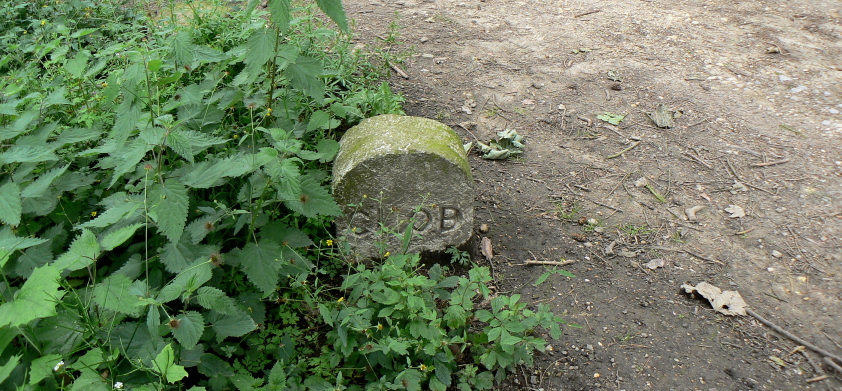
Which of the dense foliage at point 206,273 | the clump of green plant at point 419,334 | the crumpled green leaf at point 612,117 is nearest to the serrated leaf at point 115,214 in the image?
the dense foliage at point 206,273

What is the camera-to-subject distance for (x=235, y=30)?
4348 millimetres

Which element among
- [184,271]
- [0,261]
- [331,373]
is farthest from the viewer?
[331,373]

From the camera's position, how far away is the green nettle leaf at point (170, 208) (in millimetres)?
2262

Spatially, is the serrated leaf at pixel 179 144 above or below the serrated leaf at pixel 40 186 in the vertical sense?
above

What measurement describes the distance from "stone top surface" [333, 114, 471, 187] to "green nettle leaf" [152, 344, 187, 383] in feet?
4.61

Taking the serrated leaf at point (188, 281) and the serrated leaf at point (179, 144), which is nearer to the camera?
the serrated leaf at point (188, 281)

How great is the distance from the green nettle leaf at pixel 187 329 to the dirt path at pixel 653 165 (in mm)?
1542

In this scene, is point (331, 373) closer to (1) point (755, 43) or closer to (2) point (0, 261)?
(2) point (0, 261)

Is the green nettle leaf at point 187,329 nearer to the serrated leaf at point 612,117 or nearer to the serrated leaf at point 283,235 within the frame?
the serrated leaf at point 283,235

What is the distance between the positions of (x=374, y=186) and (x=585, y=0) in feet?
13.4

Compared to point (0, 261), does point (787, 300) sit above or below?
below

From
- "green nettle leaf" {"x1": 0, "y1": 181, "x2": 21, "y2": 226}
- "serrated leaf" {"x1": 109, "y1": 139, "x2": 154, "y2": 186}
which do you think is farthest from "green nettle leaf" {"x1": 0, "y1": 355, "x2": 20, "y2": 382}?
"serrated leaf" {"x1": 109, "y1": 139, "x2": 154, "y2": 186}

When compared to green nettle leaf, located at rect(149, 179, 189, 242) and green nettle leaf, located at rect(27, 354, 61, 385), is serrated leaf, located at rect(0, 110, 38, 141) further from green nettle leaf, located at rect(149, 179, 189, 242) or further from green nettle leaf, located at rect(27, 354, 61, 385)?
green nettle leaf, located at rect(27, 354, 61, 385)

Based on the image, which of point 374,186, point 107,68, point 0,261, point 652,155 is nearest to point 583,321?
point 374,186
